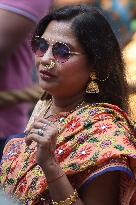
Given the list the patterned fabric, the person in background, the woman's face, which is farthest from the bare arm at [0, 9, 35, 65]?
the patterned fabric

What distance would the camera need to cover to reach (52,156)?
1.88 m

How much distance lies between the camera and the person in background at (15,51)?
Answer: 2.43 meters

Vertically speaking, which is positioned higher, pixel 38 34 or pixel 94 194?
pixel 38 34

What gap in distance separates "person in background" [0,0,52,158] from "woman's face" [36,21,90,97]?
349 mm

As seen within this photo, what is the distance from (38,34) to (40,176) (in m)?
0.51

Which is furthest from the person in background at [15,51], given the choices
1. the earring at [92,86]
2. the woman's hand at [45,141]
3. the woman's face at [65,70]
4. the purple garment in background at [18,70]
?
the woman's hand at [45,141]

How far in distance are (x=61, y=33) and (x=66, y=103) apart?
0.24 m

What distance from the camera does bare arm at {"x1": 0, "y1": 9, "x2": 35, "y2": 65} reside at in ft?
7.97

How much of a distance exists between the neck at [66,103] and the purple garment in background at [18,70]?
42cm

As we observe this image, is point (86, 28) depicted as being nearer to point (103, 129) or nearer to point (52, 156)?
point (103, 129)

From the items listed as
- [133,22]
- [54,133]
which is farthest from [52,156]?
[133,22]

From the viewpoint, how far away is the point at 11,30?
2.43 metres

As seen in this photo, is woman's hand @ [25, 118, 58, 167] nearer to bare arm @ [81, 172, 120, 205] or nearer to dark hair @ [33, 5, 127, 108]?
bare arm @ [81, 172, 120, 205]

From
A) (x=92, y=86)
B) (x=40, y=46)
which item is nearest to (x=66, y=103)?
(x=92, y=86)
